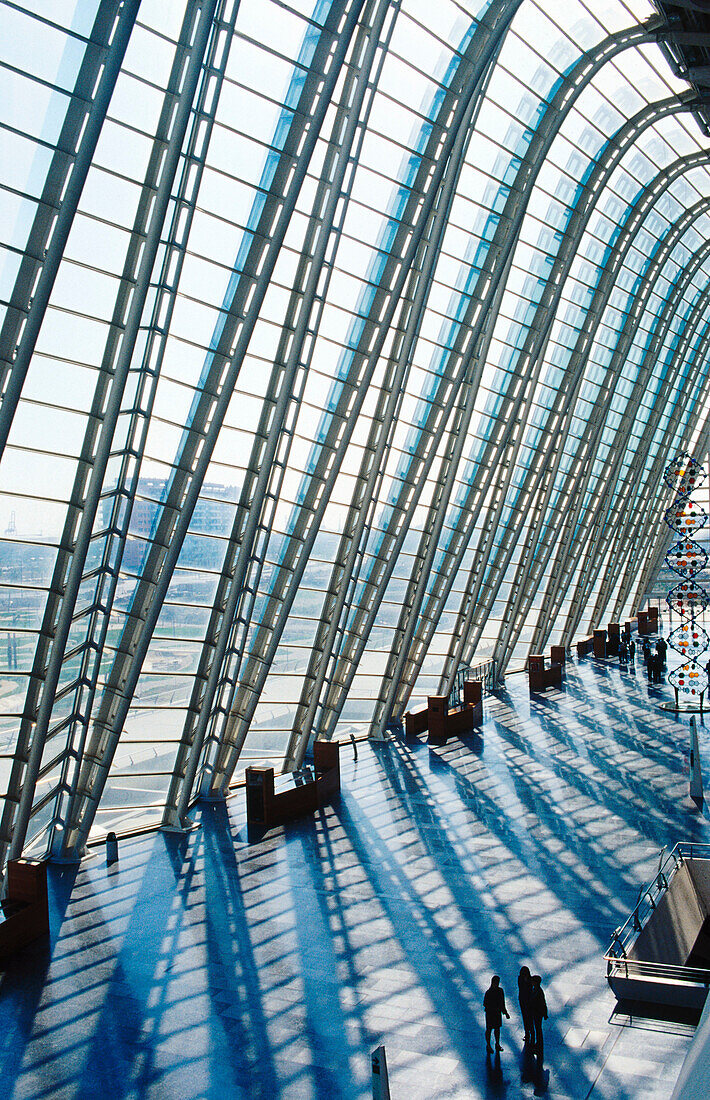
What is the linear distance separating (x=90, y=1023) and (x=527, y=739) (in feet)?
53.1

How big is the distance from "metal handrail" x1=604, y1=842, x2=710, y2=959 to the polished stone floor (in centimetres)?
31

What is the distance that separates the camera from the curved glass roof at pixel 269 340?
41.3ft

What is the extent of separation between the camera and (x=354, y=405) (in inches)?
713

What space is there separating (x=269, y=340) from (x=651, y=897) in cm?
1133

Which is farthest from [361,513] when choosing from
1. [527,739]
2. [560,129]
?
[560,129]

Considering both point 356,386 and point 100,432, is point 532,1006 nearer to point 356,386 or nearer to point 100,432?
point 100,432

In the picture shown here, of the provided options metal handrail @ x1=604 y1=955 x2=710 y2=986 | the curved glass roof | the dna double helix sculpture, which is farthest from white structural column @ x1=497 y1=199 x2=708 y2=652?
metal handrail @ x1=604 y1=955 x2=710 y2=986

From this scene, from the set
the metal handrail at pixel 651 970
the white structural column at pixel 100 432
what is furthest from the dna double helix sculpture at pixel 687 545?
the white structural column at pixel 100 432

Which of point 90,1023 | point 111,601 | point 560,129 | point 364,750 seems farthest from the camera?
point 364,750

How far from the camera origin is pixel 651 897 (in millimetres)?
13133

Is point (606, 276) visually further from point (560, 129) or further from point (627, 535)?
point (627, 535)

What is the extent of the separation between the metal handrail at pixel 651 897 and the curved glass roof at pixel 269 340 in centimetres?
869

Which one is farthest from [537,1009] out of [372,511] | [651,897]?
[372,511]

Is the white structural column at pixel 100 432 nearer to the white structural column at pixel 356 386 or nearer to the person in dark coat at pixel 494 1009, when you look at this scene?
the white structural column at pixel 356 386
